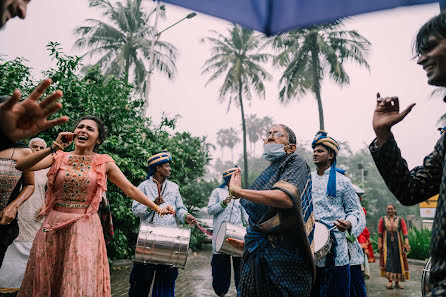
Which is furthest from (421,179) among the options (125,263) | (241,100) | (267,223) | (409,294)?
(241,100)

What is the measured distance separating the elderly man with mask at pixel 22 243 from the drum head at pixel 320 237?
11.8 feet

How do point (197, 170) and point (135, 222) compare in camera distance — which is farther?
point (197, 170)

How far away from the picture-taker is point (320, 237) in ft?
11.3

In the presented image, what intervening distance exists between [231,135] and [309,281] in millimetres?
95168

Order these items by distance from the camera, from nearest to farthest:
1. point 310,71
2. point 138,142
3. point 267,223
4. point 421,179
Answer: point 421,179, point 267,223, point 138,142, point 310,71

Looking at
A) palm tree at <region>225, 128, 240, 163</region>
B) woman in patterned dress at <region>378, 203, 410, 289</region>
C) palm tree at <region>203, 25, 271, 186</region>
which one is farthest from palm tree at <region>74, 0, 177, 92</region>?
palm tree at <region>225, 128, 240, 163</region>

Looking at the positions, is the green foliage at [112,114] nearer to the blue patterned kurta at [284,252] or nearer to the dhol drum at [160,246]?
the dhol drum at [160,246]

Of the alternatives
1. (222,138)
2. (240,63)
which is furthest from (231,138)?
(240,63)

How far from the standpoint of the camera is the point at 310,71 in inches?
891

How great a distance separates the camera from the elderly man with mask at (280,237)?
2.54 m

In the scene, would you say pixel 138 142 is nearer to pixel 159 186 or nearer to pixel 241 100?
pixel 159 186

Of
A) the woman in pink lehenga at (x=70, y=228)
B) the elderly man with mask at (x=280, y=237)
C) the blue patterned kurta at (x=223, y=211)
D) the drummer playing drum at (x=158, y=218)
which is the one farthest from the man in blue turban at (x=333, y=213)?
the blue patterned kurta at (x=223, y=211)

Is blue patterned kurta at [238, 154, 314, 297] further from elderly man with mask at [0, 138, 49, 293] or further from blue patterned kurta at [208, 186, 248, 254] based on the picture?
blue patterned kurta at [208, 186, 248, 254]

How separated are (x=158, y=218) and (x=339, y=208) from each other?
2413 millimetres
